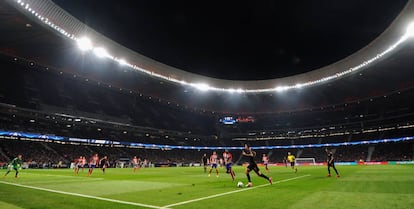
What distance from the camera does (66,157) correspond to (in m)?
52.8

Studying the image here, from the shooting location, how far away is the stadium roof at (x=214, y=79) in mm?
36125

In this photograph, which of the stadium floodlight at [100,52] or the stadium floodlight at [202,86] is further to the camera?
the stadium floodlight at [202,86]

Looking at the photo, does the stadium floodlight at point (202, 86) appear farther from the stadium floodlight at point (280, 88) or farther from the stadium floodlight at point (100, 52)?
the stadium floodlight at point (100, 52)

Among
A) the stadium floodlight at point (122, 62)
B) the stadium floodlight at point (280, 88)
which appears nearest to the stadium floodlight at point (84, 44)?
the stadium floodlight at point (122, 62)

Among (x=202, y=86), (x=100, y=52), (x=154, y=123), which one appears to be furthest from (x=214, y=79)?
(x=100, y=52)

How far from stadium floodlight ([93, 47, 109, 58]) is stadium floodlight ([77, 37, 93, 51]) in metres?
1.21

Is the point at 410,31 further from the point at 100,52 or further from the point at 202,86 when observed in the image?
the point at 100,52

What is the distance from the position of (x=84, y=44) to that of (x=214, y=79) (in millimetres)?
35474

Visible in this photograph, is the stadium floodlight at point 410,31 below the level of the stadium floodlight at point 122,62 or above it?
below

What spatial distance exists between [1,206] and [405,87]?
69092 millimetres

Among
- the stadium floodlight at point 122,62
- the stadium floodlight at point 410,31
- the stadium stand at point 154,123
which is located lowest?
the stadium stand at point 154,123

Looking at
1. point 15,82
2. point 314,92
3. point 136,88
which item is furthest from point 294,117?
→ point 15,82

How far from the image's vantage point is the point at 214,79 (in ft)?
229

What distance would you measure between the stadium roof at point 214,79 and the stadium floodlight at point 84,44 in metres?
0.87
